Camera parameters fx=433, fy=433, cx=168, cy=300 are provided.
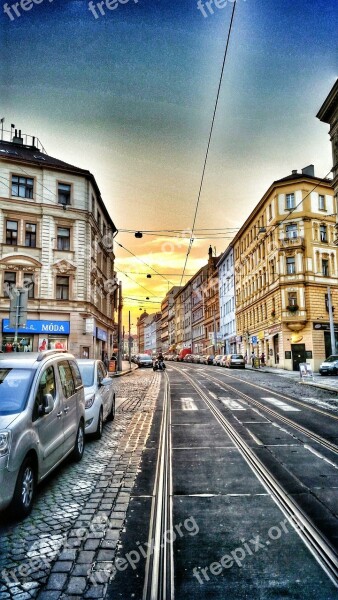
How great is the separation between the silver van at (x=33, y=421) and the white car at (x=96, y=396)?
122cm

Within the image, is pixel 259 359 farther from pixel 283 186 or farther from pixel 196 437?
pixel 196 437

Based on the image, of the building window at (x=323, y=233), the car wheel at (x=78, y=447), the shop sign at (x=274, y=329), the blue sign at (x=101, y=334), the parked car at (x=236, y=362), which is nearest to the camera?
the car wheel at (x=78, y=447)

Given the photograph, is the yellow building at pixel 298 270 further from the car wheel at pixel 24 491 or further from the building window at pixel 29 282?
the car wheel at pixel 24 491

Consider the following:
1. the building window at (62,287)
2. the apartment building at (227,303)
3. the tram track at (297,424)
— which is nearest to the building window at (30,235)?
the building window at (62,287)

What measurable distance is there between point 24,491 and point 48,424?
0.98 meters

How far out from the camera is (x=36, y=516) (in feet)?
15.6

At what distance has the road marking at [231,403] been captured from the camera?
1341 cm

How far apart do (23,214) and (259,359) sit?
1095 inches

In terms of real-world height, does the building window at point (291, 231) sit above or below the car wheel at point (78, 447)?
above

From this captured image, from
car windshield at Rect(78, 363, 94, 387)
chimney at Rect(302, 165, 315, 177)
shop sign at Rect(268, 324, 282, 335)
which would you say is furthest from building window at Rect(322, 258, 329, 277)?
car windshield at Rect(78, 363, 94, 387)

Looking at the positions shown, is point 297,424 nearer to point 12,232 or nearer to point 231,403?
point 231,403

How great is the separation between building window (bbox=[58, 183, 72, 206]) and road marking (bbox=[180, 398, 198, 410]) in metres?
21.6

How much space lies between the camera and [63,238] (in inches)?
1280

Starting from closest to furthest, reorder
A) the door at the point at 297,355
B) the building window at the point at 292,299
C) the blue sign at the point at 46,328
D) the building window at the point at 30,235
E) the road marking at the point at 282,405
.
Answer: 1. the road marking at the point at 282,405
2. the blue sign at the point at 46,328
3. the building window at the point at 30,235
4. the door at the point at 297,355
5. the building window at the point at 292,299
